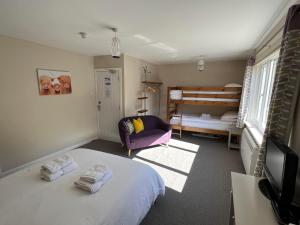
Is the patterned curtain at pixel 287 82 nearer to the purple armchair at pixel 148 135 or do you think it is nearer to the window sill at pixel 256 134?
the window sill at pixel 256 134

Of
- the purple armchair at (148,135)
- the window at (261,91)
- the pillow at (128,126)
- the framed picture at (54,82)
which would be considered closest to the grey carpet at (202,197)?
the purple armchair at (148,135)

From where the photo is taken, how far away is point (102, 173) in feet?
5.06

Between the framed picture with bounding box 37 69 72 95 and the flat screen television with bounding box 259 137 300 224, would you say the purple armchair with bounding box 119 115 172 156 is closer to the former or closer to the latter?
the framed picture with bounding box 37 69 72 95

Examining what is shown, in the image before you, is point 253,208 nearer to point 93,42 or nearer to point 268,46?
point 268,46

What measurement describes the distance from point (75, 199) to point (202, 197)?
169cm

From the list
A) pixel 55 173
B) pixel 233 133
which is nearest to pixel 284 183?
pixel 55 173

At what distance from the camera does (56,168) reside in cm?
A: 161

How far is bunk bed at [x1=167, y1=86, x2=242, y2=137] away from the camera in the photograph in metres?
3.99

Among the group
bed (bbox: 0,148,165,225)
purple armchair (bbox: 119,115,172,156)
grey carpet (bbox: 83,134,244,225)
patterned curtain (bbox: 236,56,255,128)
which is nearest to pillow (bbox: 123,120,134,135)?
purple armchair (bbox: 119,115,172,156)

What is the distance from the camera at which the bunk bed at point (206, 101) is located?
399 cm

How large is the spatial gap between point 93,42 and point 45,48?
1071 millimetres

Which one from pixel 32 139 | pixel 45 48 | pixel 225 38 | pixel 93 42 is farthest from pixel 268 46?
→ pixel 32 139

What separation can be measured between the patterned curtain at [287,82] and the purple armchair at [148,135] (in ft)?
8.04

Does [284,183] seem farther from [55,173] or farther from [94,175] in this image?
[55,173]
